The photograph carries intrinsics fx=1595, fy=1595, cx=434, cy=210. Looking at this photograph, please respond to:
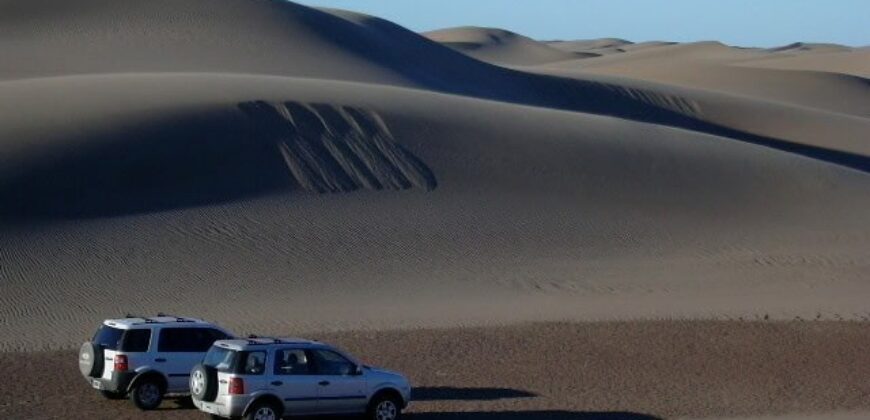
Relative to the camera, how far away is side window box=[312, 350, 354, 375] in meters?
15.0

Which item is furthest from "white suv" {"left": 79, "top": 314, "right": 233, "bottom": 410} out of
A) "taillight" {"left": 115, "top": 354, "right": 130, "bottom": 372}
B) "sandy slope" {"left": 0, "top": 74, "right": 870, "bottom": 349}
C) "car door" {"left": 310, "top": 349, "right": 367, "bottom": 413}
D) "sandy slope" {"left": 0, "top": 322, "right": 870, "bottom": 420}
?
"sandy slope" {"left": 0, "top": 74, "right": 870, "bottom": 349}

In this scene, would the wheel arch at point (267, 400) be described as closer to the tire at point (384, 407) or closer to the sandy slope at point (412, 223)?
the tire at point (384, 407)

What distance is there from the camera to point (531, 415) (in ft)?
52.2

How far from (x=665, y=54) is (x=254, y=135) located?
108149mm

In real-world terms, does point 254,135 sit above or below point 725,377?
above

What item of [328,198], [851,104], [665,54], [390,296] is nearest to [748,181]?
[328,198]

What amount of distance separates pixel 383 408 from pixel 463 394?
218cm

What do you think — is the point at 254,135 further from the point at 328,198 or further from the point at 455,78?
the point at 455,78

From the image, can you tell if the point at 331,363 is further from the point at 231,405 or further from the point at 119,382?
the point at 119,382

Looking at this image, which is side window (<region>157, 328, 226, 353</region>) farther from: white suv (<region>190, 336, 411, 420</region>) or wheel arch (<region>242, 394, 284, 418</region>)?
wheel arch (<region>242, 394, 284, 418</region>)

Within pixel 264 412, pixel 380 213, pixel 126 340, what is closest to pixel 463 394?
pixel 264 412

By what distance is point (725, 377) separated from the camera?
60.6ft

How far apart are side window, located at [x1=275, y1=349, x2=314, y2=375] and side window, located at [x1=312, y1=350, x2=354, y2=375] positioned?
0.10 m

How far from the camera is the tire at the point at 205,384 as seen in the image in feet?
47.8
